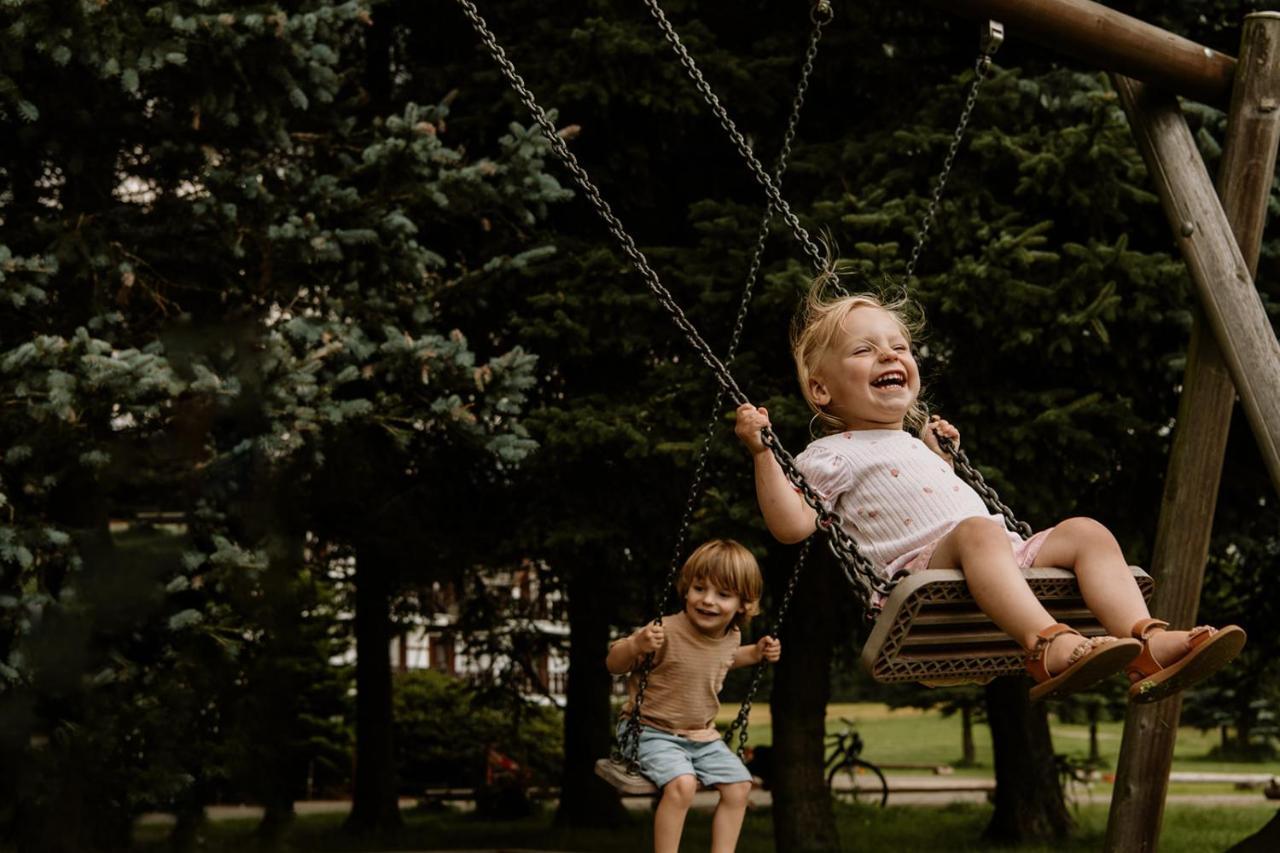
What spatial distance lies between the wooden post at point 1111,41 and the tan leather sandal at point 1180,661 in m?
2.56

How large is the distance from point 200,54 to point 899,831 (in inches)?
369

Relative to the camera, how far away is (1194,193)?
19.6 ft

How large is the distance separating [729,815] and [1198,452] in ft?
7.89

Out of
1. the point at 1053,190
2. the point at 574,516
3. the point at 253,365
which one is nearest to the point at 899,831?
the point at 574,516

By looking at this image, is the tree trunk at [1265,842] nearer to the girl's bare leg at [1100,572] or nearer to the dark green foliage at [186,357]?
the dark green foliage at [186,357]

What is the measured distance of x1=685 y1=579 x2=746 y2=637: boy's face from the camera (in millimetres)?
5832

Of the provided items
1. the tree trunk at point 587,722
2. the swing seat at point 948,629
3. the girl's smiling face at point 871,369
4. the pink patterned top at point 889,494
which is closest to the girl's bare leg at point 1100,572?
the swing seat at point 948,629

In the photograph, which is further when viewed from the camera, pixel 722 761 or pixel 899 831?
pixel 899 831

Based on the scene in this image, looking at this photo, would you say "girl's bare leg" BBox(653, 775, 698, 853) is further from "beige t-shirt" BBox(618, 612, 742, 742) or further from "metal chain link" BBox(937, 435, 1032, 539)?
"metal chain link" BBox(937, 435, 1032, 539)

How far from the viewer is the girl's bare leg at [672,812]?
18.0ft

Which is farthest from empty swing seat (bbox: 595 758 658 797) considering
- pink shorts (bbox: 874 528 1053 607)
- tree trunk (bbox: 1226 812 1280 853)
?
tree trunk (bbox: 1226 812 1280 853)

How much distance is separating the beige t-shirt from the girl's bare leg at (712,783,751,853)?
223 millimetres

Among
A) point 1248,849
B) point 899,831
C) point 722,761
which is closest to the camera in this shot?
point 722,761

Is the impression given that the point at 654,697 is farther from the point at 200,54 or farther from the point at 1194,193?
the point at 200,54
